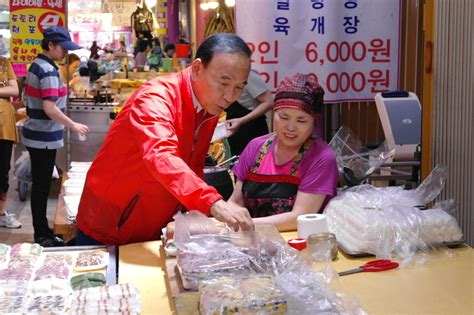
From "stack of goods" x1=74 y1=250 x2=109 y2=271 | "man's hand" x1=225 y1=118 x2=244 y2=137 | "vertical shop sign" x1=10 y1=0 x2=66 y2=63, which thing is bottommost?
Answer: "stack of goods" x1=74 y1=250 x2=109 y2=271

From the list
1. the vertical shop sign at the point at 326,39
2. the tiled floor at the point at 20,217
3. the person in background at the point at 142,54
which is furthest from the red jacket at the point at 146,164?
the person in background at the point at 142,54

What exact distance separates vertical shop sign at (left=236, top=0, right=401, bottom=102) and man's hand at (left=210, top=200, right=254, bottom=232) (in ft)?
8.83

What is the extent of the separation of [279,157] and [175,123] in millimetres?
708

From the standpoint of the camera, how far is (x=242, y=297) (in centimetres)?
179

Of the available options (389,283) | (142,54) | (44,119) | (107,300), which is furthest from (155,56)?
(107,300)

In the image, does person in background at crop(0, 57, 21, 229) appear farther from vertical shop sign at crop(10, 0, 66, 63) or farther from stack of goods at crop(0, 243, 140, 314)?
stack of goods at crop(0, 243, 140, 314)

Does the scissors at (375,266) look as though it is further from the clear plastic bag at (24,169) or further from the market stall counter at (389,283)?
the clear plastic bag at (24,169)

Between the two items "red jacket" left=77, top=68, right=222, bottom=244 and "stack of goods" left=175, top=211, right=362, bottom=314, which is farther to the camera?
"red jacket" left=77, top=68, right=222, bottom=244

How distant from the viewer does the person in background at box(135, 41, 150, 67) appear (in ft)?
38.1

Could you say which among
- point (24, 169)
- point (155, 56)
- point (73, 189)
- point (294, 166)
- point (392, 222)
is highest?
point (155, 56)

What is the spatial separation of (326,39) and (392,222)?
2479 millimetres

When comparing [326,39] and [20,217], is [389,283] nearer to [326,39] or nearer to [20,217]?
[326,39]

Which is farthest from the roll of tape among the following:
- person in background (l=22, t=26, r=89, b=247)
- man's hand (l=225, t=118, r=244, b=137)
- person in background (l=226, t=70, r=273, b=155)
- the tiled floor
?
the tiled floor

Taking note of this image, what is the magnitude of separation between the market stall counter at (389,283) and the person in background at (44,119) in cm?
369
